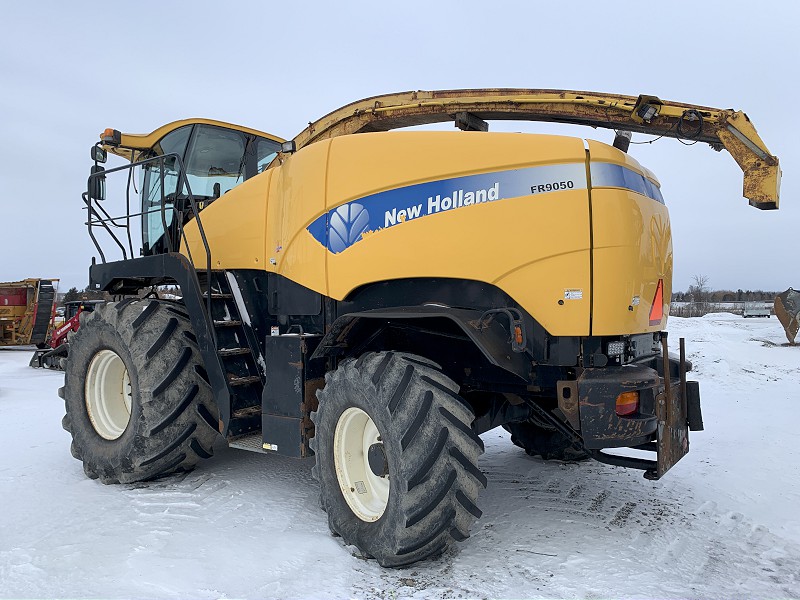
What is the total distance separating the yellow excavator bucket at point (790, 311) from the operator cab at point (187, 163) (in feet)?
50.5

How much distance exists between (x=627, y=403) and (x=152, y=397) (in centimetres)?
320

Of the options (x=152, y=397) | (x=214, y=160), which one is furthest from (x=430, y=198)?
(x=214, y=160)

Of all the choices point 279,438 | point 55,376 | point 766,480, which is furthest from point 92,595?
point 55,376

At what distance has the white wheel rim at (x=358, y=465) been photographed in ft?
11.7

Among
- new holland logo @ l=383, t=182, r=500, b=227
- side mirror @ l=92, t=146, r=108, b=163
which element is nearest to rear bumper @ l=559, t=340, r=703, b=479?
new holland logo @ l=383, t=182, r=500, b=227

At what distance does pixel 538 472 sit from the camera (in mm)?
5016

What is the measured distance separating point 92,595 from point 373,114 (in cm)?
345

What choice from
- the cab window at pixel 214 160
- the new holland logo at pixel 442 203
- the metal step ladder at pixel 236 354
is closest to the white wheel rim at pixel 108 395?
the metal step ladder at pixel 236 354

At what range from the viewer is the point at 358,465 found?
3.67m

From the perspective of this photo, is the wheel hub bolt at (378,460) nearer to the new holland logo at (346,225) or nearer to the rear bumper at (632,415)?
the rear bumper at (632,415)

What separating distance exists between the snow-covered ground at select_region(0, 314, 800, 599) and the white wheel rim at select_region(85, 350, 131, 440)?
0.45m

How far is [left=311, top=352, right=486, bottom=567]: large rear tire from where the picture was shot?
3.07 meters

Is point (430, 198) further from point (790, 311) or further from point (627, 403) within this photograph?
point (790, 311)

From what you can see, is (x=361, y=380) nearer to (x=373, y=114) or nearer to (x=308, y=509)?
(x=308, y=509)
